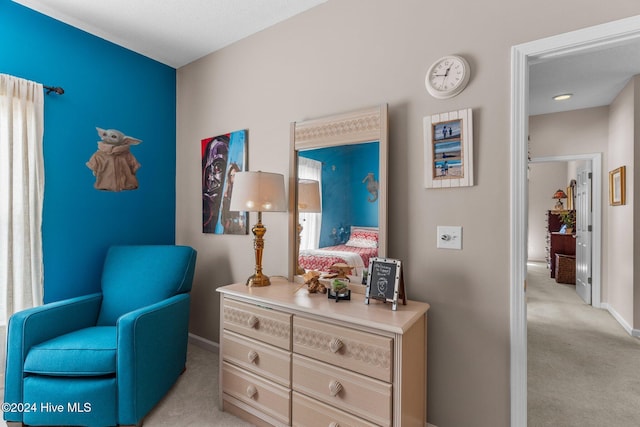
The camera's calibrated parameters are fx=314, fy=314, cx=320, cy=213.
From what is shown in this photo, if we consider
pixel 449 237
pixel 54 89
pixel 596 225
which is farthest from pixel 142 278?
pixel 596 225

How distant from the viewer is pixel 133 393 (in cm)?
180

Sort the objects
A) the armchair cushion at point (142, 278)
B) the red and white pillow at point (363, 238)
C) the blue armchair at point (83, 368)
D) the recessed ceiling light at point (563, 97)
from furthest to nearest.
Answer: the recessed ceiling light at point (563, 97), the armchair cushion at point (142, 278), the red and white pillow at point (363, 238), the blue armchair at point (83, 368)

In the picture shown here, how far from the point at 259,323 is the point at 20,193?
6.41ft

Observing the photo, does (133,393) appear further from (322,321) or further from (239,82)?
(239,82)

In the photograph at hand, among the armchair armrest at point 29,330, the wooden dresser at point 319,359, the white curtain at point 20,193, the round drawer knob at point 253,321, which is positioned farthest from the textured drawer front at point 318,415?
the white curtain at point 20,193

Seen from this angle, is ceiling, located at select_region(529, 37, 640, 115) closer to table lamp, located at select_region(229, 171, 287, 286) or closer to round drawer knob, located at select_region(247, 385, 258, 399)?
table lamp, located at select_region(229, 171, 287, 286)

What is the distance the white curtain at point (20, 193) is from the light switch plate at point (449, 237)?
2.77 meters

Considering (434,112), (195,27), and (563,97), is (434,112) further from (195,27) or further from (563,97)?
(563,97)

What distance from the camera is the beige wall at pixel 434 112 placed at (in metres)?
1.61

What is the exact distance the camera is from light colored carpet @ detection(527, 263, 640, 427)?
2.02m

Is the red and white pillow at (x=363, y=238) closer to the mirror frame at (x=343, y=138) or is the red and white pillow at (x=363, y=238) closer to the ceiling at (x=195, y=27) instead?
the mirror frame at (x=343, y=138)

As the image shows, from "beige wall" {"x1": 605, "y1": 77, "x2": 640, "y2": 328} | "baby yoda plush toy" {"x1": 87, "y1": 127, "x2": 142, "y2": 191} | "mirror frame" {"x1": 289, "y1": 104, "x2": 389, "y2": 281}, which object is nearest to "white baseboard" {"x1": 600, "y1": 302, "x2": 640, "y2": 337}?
"beige wall" {"x1": 605, "y1": 77, "x2": 640, "y2": 328}

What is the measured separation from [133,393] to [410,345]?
1582 mm

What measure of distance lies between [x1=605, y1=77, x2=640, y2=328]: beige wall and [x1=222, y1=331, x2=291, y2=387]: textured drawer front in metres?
3.87
